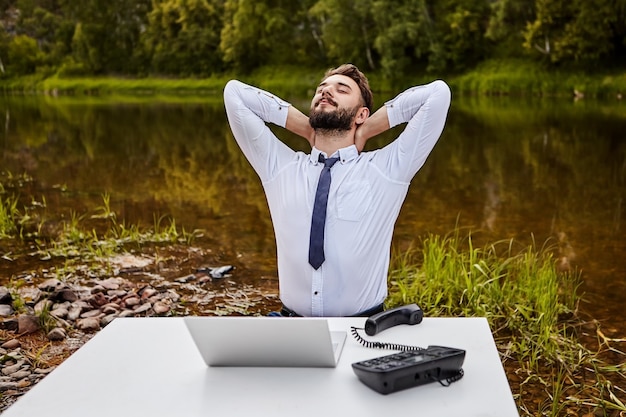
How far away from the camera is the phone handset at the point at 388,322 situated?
2326mm

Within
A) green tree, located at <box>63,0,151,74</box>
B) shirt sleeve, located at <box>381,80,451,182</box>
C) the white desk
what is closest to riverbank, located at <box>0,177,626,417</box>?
shirt sleeve, located at <box>381,80,451,182</box>

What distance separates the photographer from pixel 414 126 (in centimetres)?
345

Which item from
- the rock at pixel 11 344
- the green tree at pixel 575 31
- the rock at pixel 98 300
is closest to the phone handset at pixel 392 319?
the rock at pixel 11 344

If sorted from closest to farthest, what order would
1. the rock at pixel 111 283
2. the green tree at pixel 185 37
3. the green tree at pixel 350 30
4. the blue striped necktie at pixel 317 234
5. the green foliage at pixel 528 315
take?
the blue striped necktie at pixel 317 234
the green foliage at pixel 528 315
the rock at pixel 111 283
the green tree at pixel 350 30
the green tree at pixel 185 37

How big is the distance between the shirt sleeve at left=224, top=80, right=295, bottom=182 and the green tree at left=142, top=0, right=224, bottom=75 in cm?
5891

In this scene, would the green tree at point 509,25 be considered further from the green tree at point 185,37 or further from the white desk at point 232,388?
the white desk at point 232,388

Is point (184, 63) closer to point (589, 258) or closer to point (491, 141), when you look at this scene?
point (491, 141)

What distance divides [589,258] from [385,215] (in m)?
5.18

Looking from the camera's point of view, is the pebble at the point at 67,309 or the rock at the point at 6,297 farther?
the rock at the point at 6,297

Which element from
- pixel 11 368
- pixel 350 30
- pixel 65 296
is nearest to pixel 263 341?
pixel 11 368

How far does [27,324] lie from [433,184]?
862 centimetres

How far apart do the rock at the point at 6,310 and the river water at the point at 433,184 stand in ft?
7.13

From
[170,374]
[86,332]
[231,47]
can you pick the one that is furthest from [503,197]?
[231,47]

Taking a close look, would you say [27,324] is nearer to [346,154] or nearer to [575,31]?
[346,154]
